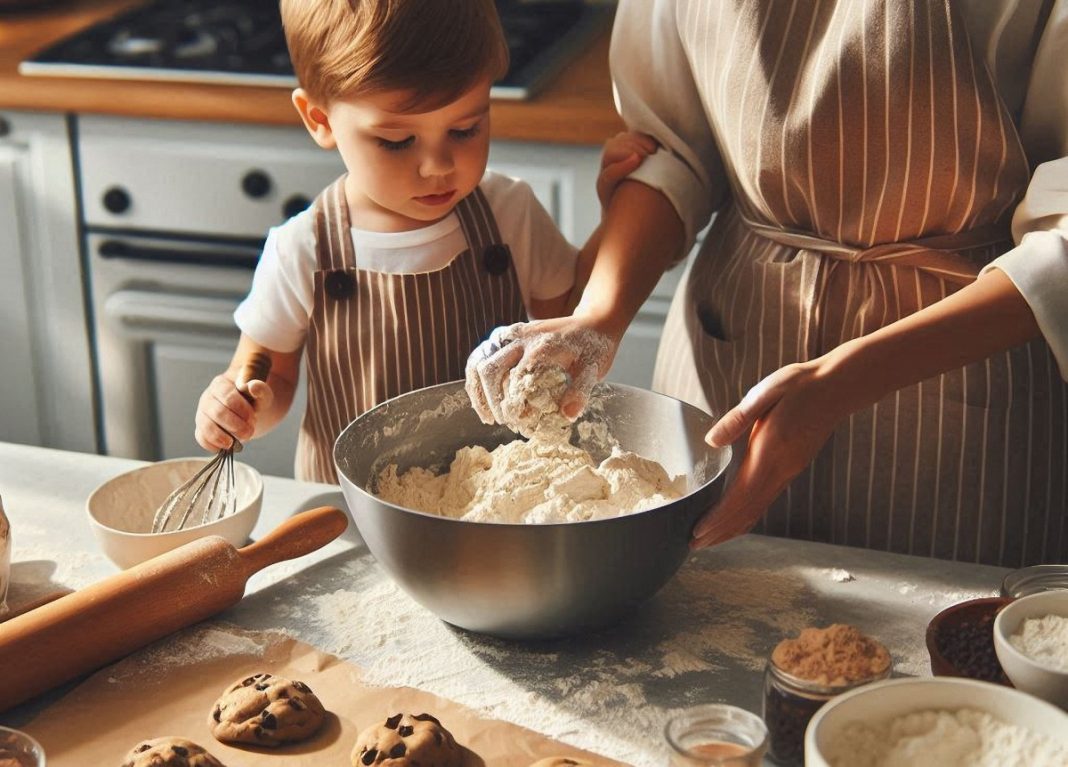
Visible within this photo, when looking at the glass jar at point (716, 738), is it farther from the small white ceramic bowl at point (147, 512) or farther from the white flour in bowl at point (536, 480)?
the small white ceramic bowl at point (147, 512)

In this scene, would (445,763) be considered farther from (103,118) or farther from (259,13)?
(259,13)

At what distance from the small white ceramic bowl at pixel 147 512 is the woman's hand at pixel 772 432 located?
0.42 m

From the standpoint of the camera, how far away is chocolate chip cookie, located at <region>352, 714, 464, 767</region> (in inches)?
34.3

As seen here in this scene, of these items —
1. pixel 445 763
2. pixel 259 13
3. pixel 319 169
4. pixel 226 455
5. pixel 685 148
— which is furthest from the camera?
pixel 259 13

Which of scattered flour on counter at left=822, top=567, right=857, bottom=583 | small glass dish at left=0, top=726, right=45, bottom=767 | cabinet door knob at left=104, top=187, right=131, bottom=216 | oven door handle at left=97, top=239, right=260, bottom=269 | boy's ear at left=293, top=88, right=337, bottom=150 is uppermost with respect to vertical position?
boy's ear at left=293, top=88, right=337, bottom=150

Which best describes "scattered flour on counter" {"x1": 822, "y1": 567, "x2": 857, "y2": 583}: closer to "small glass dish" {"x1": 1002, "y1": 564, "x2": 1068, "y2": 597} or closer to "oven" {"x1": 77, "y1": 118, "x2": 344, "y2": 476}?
"small glass dish" {"x1": 1002, "y1": 564, "x2": 1068, "y2": 597}

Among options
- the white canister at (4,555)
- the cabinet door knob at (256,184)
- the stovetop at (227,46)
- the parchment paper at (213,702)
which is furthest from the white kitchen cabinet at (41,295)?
the parchment paper at (213,702)

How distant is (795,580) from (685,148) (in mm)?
499

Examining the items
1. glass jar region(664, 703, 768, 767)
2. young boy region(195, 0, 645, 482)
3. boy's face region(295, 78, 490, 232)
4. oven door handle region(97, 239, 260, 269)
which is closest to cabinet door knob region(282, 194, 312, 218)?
oven door handle region(97, 239, 260, 269)

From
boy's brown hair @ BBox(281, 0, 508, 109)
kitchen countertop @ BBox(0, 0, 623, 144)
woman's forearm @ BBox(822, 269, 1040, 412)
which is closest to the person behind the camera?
woman's forearm @ BBox(822, 269, 1040, 412)

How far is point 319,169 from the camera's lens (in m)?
2.16

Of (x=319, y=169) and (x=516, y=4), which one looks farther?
(x=516, y=4)

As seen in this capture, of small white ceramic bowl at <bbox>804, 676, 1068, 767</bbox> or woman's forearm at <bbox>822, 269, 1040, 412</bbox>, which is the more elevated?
woman's forearm at <bbox>822, 269, 1040, 412</bbox>

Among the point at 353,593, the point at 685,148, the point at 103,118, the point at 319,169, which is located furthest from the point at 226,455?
the point at 103,118
